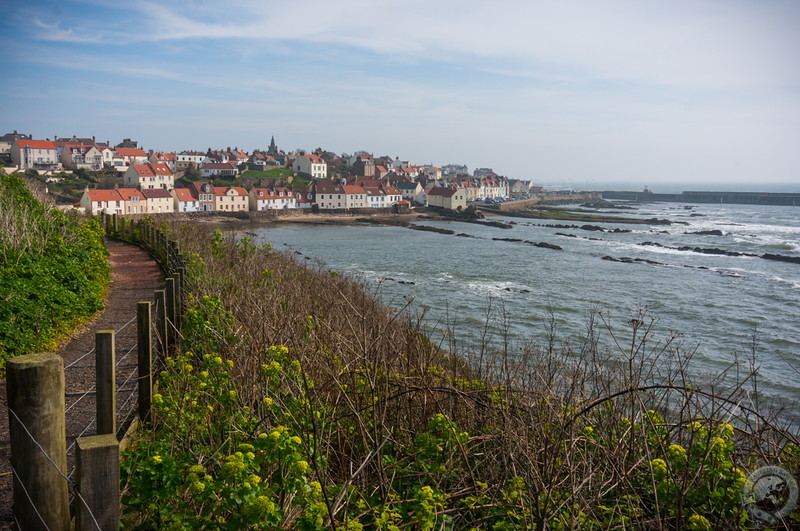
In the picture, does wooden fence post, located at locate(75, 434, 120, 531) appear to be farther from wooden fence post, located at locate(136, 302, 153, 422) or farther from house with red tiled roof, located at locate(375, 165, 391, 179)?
house with red tiled roof, located at locate(375, 165, 391, 179)

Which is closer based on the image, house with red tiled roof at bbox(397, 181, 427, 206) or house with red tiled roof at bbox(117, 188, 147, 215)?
house with red tiled roof at bbox(117, 188, 147, 215)

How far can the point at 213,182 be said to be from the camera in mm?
83625

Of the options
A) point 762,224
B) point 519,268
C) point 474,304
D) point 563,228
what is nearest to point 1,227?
point 474,304

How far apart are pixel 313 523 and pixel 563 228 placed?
218ft

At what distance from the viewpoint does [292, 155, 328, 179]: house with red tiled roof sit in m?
102

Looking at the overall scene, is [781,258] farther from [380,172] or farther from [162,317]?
[380,172]

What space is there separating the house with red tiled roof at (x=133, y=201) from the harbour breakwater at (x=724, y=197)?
382 feet

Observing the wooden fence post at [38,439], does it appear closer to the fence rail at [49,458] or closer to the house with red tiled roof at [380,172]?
the fence rail at [49,458]

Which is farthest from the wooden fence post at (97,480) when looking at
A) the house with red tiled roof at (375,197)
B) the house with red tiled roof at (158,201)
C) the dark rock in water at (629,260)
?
the house with red tiled roof at (375,197)

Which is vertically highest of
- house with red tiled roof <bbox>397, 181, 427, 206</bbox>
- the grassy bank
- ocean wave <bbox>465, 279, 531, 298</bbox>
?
house with red tiled roof <bbox>397, 181, 427, 206</bbox>

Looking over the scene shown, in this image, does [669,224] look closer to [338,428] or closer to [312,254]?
[312,254]

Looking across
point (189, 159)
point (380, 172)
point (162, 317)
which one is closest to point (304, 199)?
point (380, 172)

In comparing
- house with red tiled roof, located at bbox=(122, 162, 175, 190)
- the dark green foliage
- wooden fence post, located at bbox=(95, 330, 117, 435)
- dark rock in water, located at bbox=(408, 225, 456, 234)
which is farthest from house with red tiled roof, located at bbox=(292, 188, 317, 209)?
wooden fence post, located at bbox=(95, 330, 117, 435)

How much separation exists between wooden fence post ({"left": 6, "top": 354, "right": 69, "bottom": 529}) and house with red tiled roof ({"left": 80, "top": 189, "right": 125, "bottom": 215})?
2322 inches
